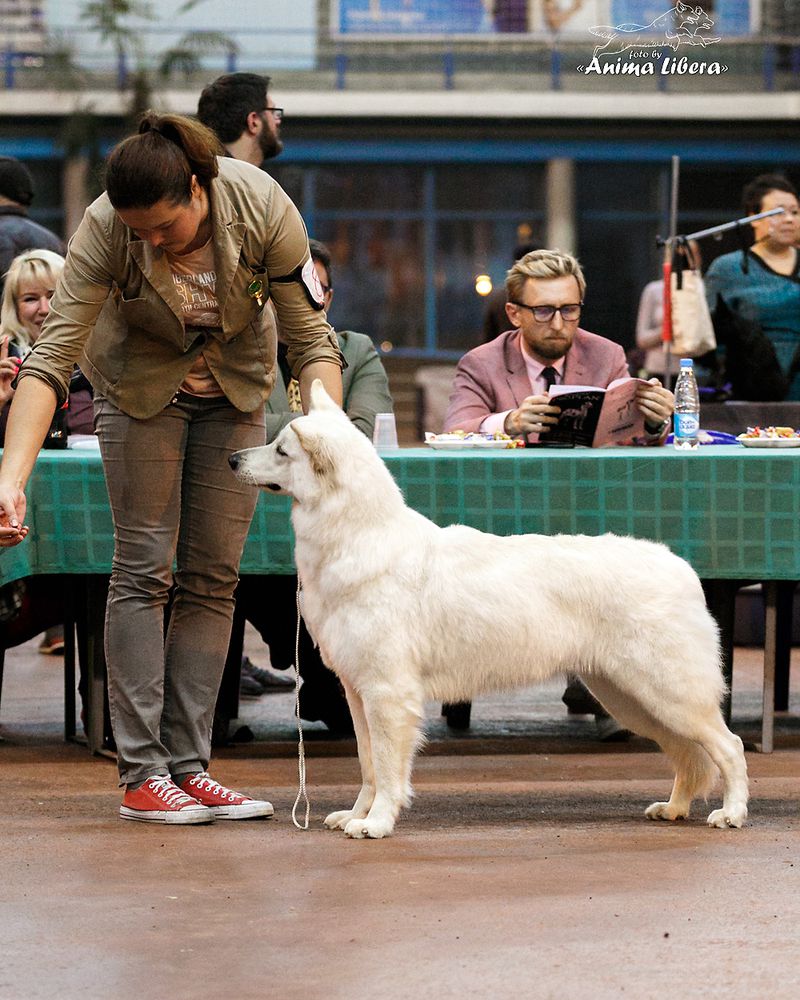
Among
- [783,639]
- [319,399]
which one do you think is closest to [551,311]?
[783,639]

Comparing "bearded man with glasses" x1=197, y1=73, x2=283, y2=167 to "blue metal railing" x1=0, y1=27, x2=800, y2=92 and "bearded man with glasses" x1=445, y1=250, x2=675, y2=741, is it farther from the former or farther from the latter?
"blue metal railing" x1=0, y1=27, x2=800, y2=92

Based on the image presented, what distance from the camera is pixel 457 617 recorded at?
4.30 meters

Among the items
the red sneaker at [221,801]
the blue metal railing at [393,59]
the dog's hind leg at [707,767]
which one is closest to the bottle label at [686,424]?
the dog's hind leg at [707,767]

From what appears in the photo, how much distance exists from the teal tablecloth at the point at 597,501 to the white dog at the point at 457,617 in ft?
2.21

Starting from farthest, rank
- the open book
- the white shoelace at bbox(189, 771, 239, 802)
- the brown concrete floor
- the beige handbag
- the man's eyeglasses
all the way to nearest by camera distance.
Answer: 1. the beige handbag
2. the man's eyeglasses
3. the open book
4. the white shoelace at bbox(189, 771, 239, 802)
5. the brown concrete floor

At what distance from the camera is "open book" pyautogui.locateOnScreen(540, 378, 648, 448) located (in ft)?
17.3

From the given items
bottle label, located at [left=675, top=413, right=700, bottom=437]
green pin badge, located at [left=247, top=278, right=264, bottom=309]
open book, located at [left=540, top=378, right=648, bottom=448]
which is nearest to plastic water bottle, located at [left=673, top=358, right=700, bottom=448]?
bottle label, located at [left=675, top=413, right=700, bottom=437]

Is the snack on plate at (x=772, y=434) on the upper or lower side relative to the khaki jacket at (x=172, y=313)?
lower

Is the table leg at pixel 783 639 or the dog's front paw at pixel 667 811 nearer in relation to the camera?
the dog's front paw at pixel 667 811

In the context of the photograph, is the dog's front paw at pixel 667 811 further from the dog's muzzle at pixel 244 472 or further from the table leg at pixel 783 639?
the dog's muzzle at pixel 244 472

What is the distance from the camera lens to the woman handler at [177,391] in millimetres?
4074

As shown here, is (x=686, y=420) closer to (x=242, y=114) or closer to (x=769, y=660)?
(x=769, y=660)

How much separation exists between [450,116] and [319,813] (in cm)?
2045

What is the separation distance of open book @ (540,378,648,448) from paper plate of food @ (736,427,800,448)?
0.40 meters
